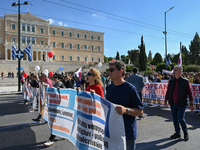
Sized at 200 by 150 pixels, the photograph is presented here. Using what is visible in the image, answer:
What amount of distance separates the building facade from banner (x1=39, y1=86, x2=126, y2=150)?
202 ft

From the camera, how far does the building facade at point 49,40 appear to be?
60.4 metres

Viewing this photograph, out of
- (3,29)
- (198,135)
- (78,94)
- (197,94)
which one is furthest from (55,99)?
(3,29)

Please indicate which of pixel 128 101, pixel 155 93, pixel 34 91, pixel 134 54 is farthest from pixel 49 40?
pixel 128 101

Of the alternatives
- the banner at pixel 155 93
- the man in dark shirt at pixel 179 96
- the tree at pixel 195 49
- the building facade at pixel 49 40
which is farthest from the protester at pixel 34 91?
the tree at pixel 195 49

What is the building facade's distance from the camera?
60366mm

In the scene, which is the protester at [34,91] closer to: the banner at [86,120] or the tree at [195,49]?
the banner at [86,120]

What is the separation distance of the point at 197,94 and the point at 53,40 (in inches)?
2629

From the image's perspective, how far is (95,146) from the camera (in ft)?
8.53

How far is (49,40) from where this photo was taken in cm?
6794

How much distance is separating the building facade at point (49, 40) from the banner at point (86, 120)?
61677 mm

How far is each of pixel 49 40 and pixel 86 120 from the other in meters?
69.8

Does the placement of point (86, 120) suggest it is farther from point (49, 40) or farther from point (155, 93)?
point (49, 40)

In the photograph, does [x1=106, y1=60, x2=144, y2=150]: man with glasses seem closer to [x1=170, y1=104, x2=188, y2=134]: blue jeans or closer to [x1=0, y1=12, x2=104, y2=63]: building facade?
[x1=170, y1=104, x2=188, y2=134]: blue jeans

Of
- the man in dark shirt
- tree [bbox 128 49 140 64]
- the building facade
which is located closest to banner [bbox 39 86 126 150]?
the man in dark shirt
